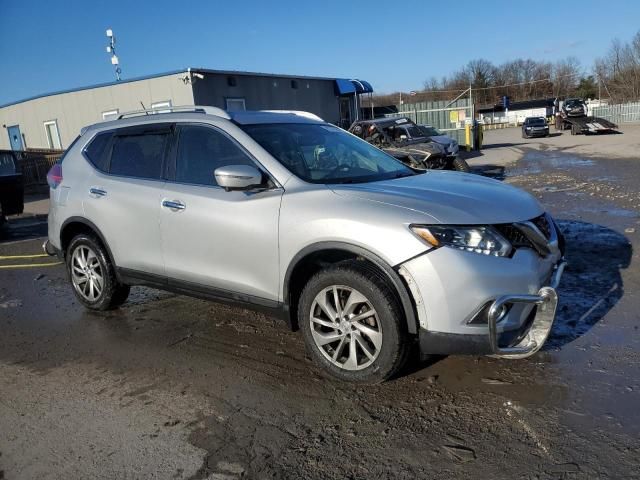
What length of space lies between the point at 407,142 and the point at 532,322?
38.9 feet

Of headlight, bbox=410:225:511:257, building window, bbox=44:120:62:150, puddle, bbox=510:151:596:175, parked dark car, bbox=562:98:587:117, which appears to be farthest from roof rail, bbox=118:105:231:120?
parked dark car, bbox=562:98:587:117

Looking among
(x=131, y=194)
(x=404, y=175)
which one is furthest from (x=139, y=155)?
(x=404, y=175)

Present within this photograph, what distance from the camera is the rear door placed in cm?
441

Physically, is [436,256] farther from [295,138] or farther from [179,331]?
[179,331]

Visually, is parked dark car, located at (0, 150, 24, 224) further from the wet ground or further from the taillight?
the wet ground

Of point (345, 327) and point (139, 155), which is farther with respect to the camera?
point (139, 155)

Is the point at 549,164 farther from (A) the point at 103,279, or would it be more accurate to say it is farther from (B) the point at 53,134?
(B) the point at 53,134

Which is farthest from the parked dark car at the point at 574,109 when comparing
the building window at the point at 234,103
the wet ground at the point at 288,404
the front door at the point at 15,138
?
the wet ground at the point at 288,404

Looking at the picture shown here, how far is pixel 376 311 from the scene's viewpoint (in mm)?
3234

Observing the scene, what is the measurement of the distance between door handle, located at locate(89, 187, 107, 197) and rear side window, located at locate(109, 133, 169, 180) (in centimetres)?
19

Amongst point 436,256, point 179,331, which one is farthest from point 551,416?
point 179,331

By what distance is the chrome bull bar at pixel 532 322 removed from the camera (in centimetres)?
301

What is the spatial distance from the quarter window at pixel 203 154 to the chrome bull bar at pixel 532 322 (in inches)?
78.0

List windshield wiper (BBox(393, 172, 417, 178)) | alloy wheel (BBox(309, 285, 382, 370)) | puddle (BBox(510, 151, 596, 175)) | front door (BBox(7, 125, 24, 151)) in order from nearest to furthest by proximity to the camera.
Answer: alloy wheel (BBox(309, 285, 382, 370)) → windshield wiper (BBox(393, 172, 417, 178)) → puddle (BBox(510, 151, 596, 175)) → front door (BBox(7, 125, 24, 151))
